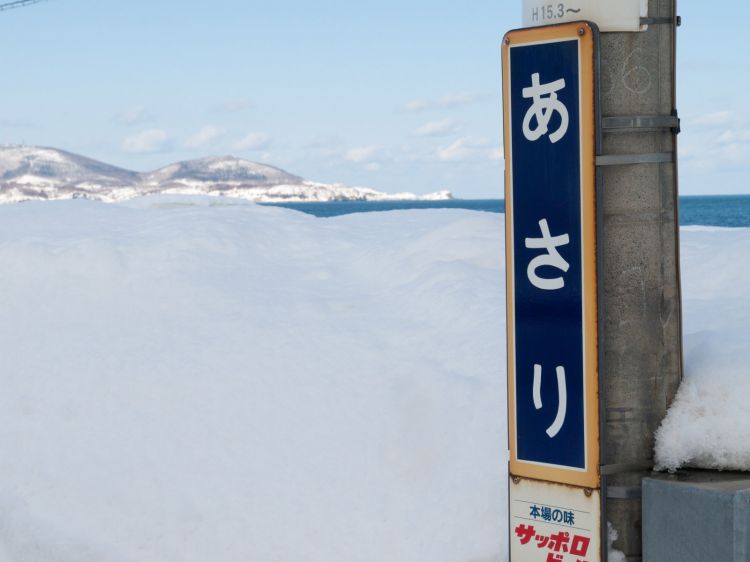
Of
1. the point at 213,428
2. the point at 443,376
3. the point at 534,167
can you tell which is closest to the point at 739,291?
the point at 443,376

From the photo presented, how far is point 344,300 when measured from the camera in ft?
42.8

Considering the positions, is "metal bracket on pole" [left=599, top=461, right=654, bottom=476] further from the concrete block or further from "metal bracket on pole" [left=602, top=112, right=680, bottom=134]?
"metal bracket on pole" [left=602, top=112, right=680, bottom=134]

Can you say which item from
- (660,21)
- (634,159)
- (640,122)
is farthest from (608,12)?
(634,159)

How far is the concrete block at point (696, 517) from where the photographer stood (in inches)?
196

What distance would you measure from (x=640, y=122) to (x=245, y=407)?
6.39m

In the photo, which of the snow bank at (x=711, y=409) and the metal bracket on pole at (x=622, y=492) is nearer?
the metal bracket on pole at (x=622, y=492)

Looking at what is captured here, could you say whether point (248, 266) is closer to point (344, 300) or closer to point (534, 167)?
point (344, 300)

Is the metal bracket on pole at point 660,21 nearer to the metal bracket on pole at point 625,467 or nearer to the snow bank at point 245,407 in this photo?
the metal bracket on pole at point 625,467

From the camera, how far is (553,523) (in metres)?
5.43

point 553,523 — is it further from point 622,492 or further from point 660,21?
point 660,21

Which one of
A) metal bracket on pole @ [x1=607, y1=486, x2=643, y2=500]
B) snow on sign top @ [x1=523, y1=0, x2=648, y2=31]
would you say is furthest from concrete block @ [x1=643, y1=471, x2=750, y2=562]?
snow on sign top @ [x1=523, y1=0, x2=648, y2=31]

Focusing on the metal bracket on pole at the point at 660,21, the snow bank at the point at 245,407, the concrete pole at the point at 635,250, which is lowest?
the snow bank at the point at 245,407

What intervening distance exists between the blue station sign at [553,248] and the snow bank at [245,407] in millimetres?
3291

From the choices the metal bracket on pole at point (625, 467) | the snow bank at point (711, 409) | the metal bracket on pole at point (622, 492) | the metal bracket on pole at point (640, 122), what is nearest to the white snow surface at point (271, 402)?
the snow bank at point (711, 409)
